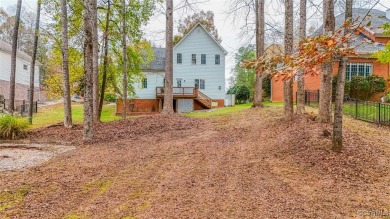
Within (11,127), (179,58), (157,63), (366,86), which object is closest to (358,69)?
(366,86)

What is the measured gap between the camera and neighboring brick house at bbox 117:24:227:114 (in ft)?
96.8

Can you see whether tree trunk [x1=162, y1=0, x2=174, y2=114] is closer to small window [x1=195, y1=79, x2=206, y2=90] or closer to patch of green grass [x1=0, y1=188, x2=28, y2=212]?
patch of green grass [x1=0, y1=188, x2=28, y2=212]

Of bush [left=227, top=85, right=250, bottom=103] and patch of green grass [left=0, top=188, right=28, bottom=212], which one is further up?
bush [left=227, top=85, right=250, bottom=103]

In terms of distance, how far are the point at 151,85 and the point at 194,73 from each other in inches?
188

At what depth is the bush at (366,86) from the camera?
19766mm

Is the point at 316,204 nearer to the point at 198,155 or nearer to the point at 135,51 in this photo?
the point at 198,155

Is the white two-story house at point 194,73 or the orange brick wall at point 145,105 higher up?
the white two-story house at point 194,73

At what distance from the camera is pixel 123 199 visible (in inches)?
160

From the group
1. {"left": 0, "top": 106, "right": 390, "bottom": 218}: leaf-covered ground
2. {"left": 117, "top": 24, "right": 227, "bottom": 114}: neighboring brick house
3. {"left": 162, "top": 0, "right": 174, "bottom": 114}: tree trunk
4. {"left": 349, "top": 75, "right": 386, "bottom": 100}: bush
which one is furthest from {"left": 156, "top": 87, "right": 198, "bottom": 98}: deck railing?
{"left": 0, "top": 106, "right": 390, "bottom": 218}: leaf-covered ground

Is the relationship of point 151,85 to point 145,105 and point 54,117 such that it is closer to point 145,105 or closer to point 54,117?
point 145,105

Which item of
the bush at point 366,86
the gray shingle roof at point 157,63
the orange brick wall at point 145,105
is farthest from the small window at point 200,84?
the bush at point 366,86

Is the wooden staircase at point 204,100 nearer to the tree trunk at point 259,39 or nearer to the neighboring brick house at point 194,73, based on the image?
the neighboring brick house at point 194,73

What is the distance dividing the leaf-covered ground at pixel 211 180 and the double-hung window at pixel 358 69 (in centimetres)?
1552

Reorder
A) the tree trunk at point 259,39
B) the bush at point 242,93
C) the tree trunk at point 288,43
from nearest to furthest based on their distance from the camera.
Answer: the tree trunk at point 288,43 → the tree trunk at point 259,39 → the bush at point 242,93
